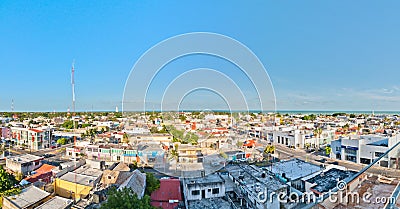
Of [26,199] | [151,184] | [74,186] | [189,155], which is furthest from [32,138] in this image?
[151,184]

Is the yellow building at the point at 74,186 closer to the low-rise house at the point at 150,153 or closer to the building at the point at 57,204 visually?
the building at the point at 57,204

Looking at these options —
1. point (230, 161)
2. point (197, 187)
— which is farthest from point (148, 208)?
point (230, 161)

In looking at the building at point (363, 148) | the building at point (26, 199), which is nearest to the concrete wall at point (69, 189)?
the building at point (26, 199)

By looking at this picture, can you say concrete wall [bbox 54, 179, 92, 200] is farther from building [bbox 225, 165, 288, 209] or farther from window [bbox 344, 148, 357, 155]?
window [bbox 344, 148, 357, 155]

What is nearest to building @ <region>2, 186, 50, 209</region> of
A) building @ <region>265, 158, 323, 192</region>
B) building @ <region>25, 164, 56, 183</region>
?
building @ <region>25, 164, 56, 183</region>

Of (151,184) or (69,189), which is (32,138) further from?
(151,184)

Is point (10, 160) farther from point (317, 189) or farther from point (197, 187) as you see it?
Answer: point (317, 189)
